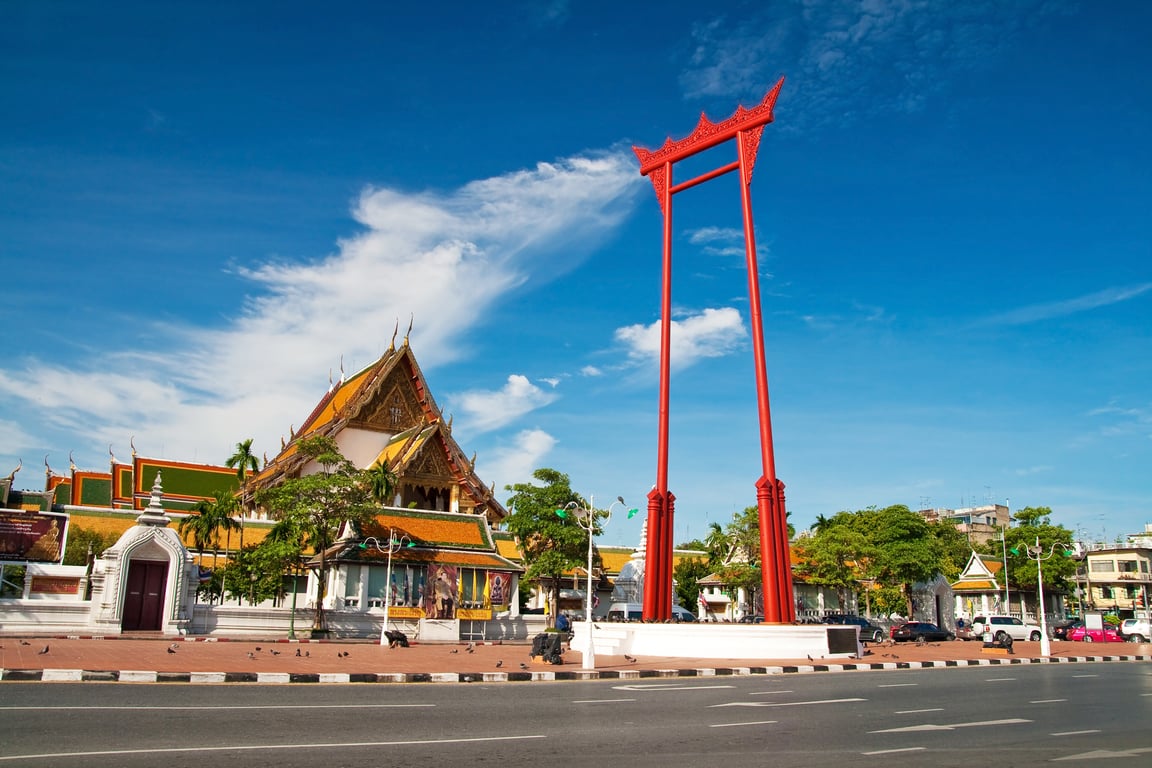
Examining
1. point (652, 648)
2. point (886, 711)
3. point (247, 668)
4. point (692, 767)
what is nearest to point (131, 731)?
point (692, 767)

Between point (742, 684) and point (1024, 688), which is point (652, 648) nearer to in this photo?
point (742, 684)

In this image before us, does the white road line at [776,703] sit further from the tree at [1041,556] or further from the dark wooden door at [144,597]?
the tree at [1041,556]

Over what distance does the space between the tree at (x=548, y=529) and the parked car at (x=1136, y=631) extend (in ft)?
102

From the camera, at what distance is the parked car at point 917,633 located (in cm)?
3891

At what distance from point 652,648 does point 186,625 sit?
15.1m

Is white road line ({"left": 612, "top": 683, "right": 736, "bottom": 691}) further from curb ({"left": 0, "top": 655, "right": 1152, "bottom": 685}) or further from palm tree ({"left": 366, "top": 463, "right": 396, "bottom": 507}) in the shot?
palm tree ({"left": 366, "top": 463, "right": 396, "bottom": 507})

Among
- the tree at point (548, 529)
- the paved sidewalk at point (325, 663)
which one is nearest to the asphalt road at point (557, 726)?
the paved sidewalk at point (325, 663)

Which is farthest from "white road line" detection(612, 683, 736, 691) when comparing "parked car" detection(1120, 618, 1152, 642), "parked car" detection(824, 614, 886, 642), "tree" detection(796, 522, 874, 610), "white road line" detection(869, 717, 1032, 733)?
"parked car" detection(1120, 618, 1152, 642)

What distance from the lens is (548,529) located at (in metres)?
38.3

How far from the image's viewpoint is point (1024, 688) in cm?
1653

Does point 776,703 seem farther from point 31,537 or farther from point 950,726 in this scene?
point 31,537

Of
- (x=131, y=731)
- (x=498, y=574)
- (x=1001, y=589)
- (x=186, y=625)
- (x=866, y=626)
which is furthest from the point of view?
(x=1001, y=589)

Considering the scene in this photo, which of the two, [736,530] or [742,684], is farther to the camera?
[736,530]

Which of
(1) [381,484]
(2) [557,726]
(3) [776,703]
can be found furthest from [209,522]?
(2) [557,726]
